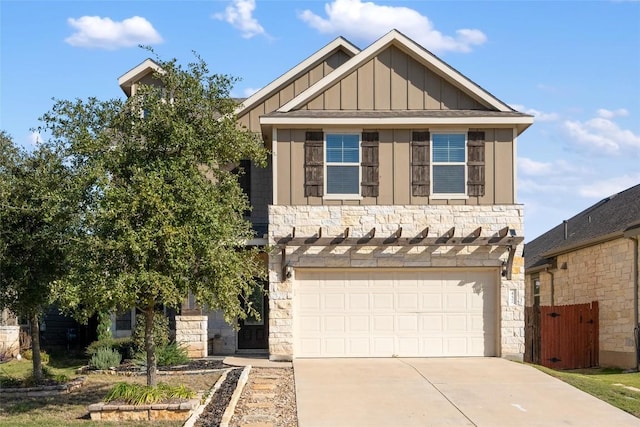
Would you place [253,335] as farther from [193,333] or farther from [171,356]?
[171,356]

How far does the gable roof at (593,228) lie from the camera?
21.6 metres

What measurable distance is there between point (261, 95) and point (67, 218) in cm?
996

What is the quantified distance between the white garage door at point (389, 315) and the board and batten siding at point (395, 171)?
1.73 metres

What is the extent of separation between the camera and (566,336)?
22.8m

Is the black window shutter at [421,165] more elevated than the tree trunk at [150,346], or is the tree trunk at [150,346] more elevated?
the black window shutter at [421,165]

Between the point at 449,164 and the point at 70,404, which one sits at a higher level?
the point at 449,164

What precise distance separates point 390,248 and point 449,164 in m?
2.46

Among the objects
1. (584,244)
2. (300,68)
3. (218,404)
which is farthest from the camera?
(584,244)

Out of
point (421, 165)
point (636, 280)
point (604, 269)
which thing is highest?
point (421, 165)

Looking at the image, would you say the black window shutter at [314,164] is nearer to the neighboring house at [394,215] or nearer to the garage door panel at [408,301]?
the neighboring house at [394,215]

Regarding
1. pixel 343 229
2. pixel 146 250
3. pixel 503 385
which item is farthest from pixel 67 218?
pixel 503 385

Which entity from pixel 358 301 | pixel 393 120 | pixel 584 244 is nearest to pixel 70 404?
pixel 358 301

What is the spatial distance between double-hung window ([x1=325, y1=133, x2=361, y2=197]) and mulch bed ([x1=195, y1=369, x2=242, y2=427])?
5101mm

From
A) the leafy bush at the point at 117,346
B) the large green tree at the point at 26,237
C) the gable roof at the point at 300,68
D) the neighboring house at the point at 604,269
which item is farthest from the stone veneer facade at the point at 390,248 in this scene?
the large green tree at the point at 26,237
